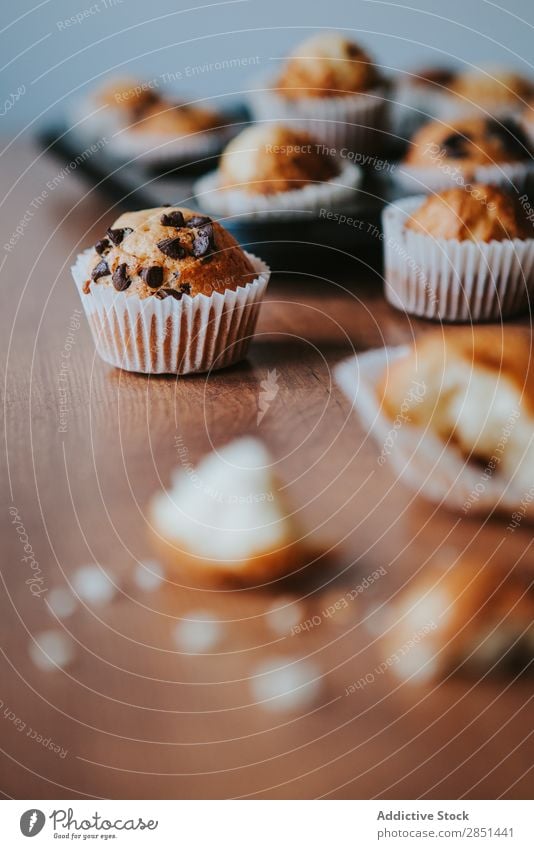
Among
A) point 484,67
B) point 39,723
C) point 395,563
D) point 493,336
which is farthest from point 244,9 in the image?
point 39,723

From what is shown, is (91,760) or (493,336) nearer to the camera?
(91,760)

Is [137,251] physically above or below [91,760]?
above
